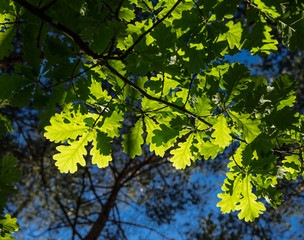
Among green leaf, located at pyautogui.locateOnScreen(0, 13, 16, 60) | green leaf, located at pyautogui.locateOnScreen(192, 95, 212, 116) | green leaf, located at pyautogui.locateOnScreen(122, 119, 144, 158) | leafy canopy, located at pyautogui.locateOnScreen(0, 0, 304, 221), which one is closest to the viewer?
leafy canopy, located at pyautogui.locateOnScreen(0, 0, 304, 221)

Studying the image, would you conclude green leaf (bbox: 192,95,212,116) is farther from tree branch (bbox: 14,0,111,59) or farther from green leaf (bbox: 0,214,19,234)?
green leaf (bbox: 0,214,19,234)

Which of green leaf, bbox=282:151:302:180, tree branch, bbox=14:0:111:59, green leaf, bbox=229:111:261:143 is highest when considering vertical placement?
green leaf, bbox=282:151:302:180

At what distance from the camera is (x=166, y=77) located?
5.96ft

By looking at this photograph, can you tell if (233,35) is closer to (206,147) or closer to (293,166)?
(206,147)

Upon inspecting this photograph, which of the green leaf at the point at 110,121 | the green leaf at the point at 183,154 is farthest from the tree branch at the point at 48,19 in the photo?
the green leaf at the point at 183,154

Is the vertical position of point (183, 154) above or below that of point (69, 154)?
above

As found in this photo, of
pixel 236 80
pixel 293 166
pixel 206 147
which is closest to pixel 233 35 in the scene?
pixel 236 80

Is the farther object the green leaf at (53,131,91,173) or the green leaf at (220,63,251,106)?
the green leaf at (53,131,91,173)

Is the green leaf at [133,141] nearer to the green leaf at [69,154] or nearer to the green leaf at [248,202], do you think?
the green leaf at [69,154]

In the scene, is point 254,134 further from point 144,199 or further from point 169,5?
point 144,199

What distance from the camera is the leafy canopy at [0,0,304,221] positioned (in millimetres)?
1346

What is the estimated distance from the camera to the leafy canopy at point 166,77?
1346 millimetres

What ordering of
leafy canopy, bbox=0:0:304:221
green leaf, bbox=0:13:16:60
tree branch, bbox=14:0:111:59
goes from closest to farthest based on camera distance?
tree branch, bbox=14:0:111:59 → leafy canopy, bbox=0:0:304:221 → green leaf, bbox=0:13:16:60

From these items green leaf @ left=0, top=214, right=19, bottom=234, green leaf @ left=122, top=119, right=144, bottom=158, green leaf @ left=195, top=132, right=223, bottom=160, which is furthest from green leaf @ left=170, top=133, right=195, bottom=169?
green leaf @ left=0, top=214, right=19, bottom=234
